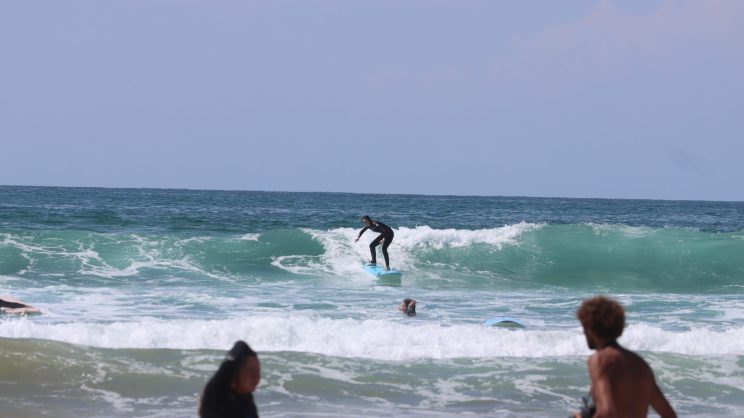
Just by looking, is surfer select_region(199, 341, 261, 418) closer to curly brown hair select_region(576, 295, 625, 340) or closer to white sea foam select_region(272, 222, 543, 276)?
curly brown hair select_region(576, 295, 625, 340)

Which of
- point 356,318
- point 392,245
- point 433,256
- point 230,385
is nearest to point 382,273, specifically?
point 433,256

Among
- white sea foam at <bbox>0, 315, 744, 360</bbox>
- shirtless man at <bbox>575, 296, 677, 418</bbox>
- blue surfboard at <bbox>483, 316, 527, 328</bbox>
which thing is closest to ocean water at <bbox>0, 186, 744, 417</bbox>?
white sea foam at <bbox>0, 315, 744, 360</bbox>

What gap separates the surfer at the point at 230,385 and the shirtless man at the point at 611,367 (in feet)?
5.13

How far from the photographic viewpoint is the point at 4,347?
1152 centimetres

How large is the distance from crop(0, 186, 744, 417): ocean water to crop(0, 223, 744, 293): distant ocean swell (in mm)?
95

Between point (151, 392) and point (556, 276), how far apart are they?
56.8ft

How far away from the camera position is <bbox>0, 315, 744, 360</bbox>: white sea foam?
1239cm

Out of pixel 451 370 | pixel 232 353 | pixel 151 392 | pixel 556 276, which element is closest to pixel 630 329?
pixel 451 370

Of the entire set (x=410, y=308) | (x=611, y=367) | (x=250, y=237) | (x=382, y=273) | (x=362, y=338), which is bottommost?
(x=362, y=338)

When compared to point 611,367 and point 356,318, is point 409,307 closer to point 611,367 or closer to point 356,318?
point 356,318

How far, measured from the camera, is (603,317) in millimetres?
4289

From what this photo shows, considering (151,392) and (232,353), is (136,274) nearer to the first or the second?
(151,392)

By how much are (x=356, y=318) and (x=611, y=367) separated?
37.1ft

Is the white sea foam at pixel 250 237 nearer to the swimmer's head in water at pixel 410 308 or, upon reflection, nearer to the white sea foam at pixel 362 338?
the swimmer's head in water at pixel 410 308
